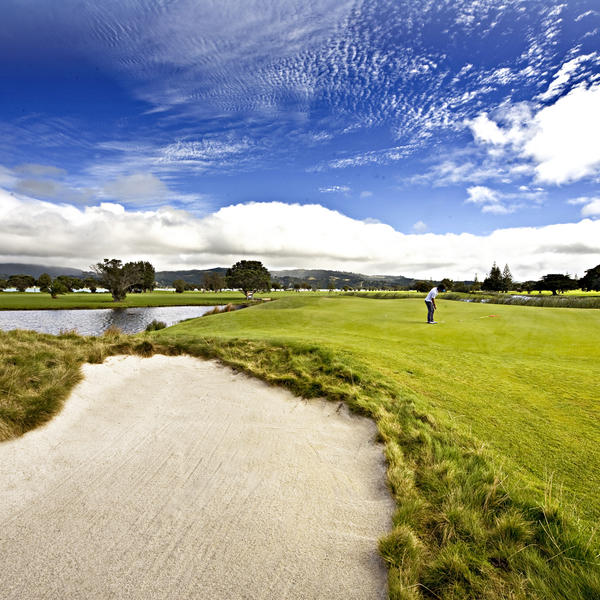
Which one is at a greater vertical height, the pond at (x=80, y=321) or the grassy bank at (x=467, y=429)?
the grassy bank at (x=467, y=429)

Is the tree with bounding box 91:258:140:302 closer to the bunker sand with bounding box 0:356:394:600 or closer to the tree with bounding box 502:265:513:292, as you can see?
the bunker sand with bounding box 0:356:394:600

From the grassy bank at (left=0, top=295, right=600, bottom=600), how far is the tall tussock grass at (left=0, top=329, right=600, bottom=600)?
1 cm

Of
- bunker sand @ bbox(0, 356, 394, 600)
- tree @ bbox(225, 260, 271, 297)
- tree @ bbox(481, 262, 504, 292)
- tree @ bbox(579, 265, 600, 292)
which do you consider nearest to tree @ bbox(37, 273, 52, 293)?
tree @ bbox(225, 260, 271, 297)

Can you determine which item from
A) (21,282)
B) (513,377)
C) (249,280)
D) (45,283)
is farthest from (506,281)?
(21,282)

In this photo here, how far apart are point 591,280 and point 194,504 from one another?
13128 centimetres

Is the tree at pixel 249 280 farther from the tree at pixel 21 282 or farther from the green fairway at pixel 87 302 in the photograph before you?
the tree at pixel 21 282

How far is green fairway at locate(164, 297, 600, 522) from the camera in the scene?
4.00m

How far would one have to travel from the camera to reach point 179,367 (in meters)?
8.74

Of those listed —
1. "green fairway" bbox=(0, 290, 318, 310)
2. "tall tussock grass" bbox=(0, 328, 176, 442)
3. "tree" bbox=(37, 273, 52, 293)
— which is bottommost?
"green fairway" bbox=(0, 290, 318, 310)

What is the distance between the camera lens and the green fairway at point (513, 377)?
400cm

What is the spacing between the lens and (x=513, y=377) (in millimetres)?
6895

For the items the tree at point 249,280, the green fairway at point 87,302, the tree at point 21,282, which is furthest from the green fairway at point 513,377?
the tree at point 21,282

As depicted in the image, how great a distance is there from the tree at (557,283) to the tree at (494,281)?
464 inches

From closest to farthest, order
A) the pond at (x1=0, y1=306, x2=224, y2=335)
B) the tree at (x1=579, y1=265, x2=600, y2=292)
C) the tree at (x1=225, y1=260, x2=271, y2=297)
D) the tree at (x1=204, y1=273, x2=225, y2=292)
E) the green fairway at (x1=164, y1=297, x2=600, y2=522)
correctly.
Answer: the green fairway at (x1=164, y1=297, x2=600, y2=522)
the pond at (x1=0, y1=306, x2=224, y2=335)
the tree at (x1=225, y1=260, x2=271, y2=297)
the tree at (x1=579, y1=265, x2=600, y2=292)
the tree at (x1=204, y1=273, x2=225, y2=292)
